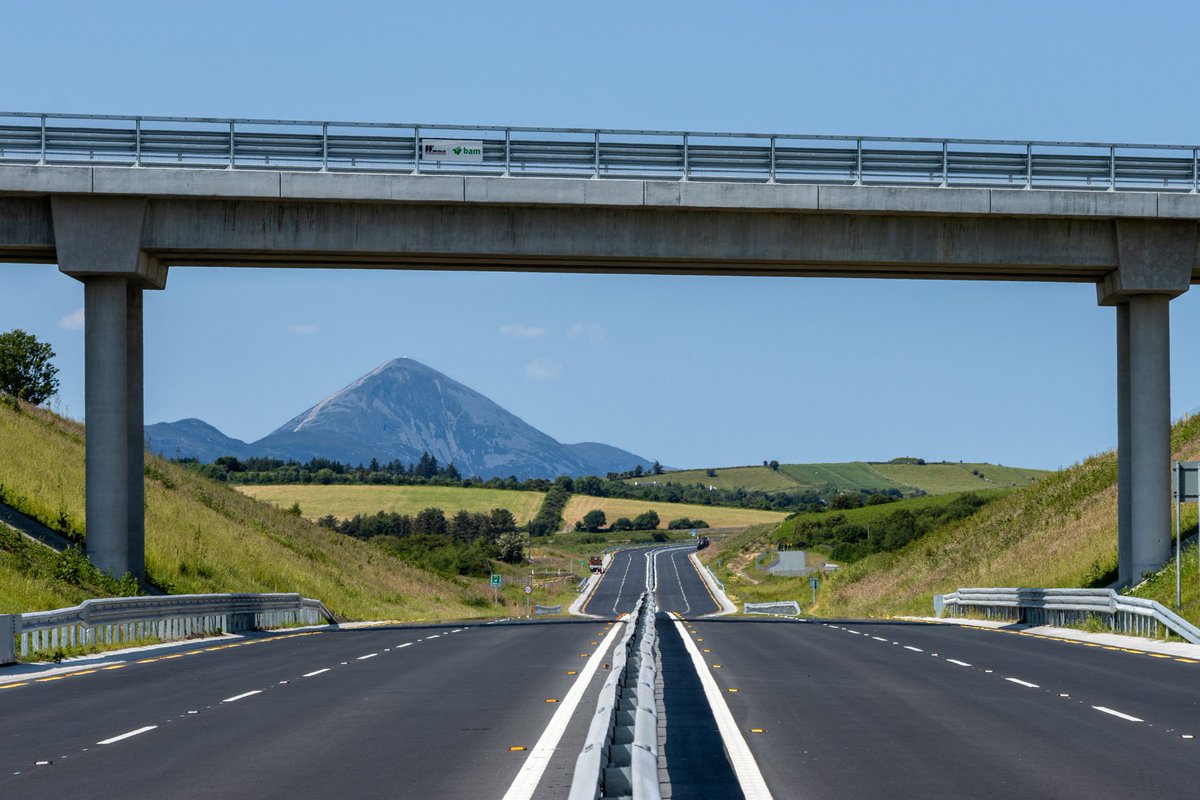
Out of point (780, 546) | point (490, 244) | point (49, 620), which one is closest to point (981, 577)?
point (490, 244)

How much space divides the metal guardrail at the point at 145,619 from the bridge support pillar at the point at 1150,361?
22532mm

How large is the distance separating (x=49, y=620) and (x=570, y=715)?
13615mm

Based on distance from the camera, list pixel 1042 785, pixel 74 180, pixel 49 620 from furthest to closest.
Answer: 1. pixel 74 180
2. pixel 49 620
3. pixel 1042 785

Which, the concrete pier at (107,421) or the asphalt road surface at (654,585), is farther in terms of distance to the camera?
the asphalt road surface at (654,585)

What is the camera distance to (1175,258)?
39.0 meters

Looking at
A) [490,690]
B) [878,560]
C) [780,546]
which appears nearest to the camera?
[490,690]

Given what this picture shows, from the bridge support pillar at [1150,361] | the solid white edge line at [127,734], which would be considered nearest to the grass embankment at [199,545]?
the solid white edge line at [127,734]

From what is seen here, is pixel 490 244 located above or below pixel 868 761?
above

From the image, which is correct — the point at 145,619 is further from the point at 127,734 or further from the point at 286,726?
the point at 127,734

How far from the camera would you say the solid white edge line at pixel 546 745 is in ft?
37.3

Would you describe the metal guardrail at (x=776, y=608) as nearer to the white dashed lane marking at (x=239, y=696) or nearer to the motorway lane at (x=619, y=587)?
the motorway lane at (x=619, y=587)

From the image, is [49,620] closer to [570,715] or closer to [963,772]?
[570,715]

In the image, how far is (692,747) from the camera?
13641 millimetres

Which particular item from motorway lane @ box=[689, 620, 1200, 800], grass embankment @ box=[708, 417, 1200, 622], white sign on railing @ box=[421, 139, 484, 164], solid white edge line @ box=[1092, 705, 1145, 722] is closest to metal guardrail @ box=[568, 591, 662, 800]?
motorway lane @ box=[689, 620, 1200, 800]
